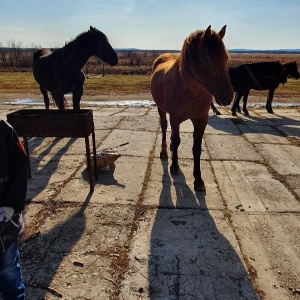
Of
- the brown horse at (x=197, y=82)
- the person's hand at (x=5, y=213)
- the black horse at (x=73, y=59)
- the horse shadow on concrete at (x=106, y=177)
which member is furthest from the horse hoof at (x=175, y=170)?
the black horse at (x=73, y=59)

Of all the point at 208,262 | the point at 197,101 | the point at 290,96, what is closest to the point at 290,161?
the point at 197,101

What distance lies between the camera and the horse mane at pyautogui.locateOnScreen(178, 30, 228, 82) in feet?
9.14

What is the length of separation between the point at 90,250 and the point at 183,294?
3.00 feet

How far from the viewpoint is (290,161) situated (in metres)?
4.97

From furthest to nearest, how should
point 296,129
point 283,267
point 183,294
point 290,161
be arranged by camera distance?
point 296,129, point 290,161, point 283,267, point 183,294

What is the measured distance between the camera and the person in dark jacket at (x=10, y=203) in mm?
1743

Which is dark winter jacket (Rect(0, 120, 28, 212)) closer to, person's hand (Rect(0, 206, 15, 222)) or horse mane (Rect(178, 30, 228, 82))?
person's hand (Rect(0, 206, 15, 222))

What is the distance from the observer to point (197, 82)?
323 centimetres

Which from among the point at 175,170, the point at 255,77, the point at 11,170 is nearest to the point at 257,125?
the point at 255,77

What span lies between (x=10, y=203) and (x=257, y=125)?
703 centimetres

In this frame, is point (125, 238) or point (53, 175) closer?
point (125, 238)

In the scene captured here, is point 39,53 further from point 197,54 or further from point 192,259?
point 192,259

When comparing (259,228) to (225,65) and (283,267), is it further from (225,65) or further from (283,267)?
(225,65)

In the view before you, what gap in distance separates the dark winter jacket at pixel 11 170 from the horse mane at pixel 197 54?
194 cm
